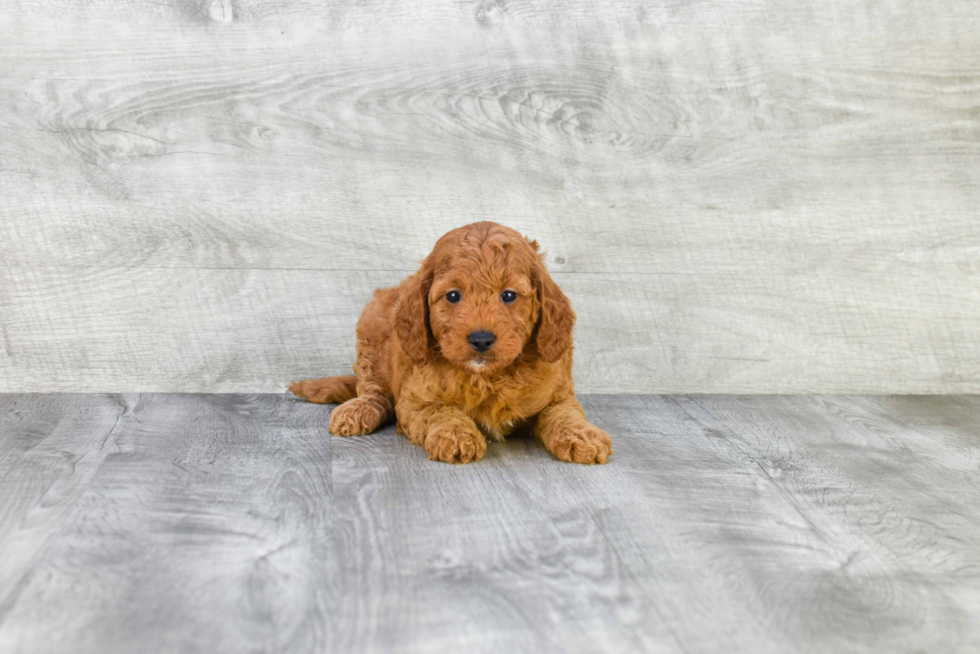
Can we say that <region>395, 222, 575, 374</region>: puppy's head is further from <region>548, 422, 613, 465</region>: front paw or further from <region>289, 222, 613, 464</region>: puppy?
<region>548, 422, 613, 465</region>: front paw

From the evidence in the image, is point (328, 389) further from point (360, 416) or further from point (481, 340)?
point (481, 340)

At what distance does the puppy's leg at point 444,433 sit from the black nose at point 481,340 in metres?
0.29

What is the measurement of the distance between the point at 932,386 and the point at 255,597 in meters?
3.16

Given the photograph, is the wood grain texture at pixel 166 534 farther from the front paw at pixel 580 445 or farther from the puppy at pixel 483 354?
the front paw at pixel 580 445

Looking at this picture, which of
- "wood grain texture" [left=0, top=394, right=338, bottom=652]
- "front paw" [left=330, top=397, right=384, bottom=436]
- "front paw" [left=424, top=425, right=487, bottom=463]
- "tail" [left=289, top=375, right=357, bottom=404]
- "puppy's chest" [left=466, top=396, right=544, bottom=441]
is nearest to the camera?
"wood grain texture" [left=0, top=394, right=338, bottom=652]

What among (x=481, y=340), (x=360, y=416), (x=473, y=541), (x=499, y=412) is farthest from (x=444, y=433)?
(x=473, y=541)

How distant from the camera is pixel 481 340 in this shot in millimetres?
2197

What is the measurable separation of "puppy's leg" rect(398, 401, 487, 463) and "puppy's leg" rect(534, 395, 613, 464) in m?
0.21

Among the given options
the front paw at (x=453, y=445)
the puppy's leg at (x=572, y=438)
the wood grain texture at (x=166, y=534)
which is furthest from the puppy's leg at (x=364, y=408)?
the puppy's leg at (x=572, y=438)

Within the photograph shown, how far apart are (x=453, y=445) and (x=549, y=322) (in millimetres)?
469

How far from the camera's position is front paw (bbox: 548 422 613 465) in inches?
91.9

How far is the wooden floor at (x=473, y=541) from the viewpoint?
4.77 ft

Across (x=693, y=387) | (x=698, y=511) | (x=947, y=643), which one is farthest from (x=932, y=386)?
(x=947, y=643)

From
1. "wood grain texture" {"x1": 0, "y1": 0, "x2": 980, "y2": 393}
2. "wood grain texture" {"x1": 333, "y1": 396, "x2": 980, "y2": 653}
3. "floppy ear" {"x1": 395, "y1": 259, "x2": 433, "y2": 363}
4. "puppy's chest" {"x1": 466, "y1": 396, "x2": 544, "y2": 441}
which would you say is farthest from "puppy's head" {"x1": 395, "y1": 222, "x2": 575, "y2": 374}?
"wood grain texture" {"x1": 0, "y1": 0, "x2": 980, "y2": 393}
